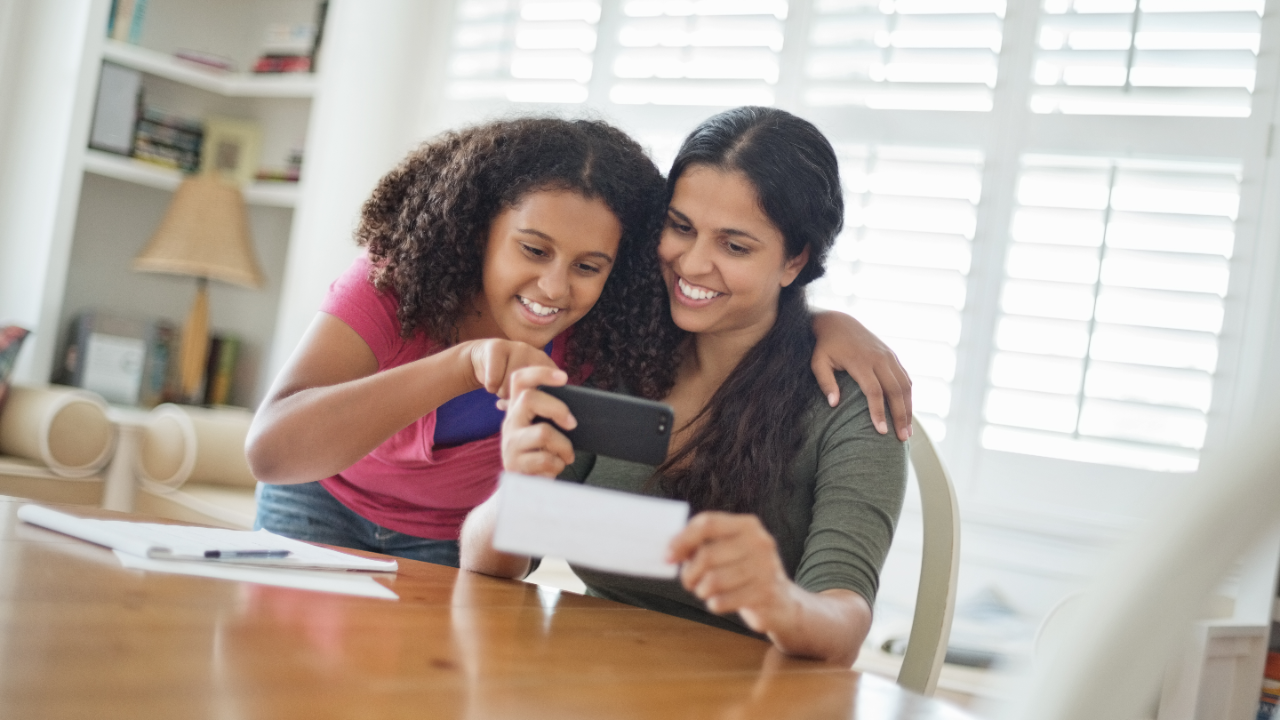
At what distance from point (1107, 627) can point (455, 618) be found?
2.18 feet

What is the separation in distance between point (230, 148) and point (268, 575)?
3332 mm

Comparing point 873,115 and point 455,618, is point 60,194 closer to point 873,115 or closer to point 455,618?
point 873,115

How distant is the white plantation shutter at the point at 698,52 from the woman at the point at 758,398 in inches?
66.6

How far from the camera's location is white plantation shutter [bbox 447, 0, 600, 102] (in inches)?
133

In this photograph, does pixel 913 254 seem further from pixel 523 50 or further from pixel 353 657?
pixel 353 657

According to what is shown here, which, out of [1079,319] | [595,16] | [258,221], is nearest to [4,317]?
→ [258,221]

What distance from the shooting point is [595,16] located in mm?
3363

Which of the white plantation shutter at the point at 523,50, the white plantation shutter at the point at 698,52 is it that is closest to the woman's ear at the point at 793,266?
the white plantation shutter at the point at 698,52

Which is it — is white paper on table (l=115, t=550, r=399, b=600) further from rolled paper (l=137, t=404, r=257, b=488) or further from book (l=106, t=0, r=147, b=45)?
book (l=106, t=0, r=147, b=45)

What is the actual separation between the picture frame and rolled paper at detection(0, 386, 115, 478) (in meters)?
1.19

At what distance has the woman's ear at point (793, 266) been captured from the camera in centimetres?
145

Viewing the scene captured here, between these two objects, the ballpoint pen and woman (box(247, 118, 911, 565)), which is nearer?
the ballpoint pen

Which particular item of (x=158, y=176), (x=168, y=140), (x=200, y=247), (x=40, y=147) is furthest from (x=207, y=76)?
(x=200, y=247)

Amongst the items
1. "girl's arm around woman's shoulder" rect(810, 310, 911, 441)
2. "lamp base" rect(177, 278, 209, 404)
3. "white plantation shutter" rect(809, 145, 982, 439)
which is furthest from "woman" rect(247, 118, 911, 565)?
"lamp base" rect(177, 278, 209, 404)
